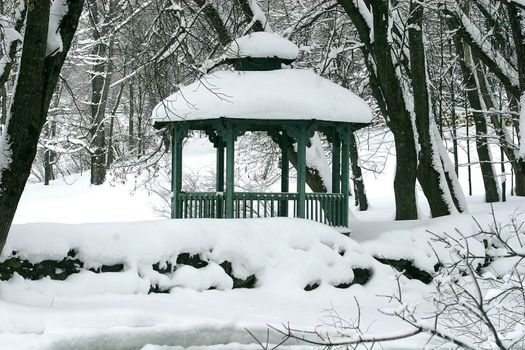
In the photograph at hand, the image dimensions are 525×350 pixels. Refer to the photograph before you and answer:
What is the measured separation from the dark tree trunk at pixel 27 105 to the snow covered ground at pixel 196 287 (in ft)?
2.70

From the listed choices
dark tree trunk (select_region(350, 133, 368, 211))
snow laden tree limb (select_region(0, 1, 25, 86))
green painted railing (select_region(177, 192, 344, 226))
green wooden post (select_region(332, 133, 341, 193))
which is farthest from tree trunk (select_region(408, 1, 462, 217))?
snow laden tree limb (select_region(0, 1, 25, 86))

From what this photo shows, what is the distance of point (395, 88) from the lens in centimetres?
1368

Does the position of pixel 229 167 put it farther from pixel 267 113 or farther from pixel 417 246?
pixel 417 246

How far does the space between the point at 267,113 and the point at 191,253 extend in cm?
308

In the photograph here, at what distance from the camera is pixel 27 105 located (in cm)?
810

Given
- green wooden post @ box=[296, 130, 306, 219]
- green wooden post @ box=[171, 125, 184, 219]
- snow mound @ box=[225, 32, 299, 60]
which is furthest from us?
green wooden post @ box=[171, 125, 184, 219]

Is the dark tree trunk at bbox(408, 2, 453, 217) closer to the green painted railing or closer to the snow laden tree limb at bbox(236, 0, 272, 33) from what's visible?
the green painted railing

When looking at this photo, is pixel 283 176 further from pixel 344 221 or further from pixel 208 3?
pixel 208 3

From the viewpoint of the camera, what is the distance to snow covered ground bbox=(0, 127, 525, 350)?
25.6 ft

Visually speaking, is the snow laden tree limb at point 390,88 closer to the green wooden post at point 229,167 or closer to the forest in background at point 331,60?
the forest in background at point 331,60

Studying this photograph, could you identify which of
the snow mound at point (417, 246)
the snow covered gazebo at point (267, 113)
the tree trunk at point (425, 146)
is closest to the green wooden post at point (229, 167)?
the snow covered gazebo at point (267, 113)

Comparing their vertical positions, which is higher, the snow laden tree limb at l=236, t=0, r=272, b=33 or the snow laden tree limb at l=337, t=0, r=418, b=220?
the snow laden tree limb at l=236, t=0, r=272, b=33

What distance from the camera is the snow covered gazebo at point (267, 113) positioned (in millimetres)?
11969

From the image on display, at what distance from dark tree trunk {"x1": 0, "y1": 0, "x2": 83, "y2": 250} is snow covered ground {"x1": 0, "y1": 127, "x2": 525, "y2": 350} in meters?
0.82
